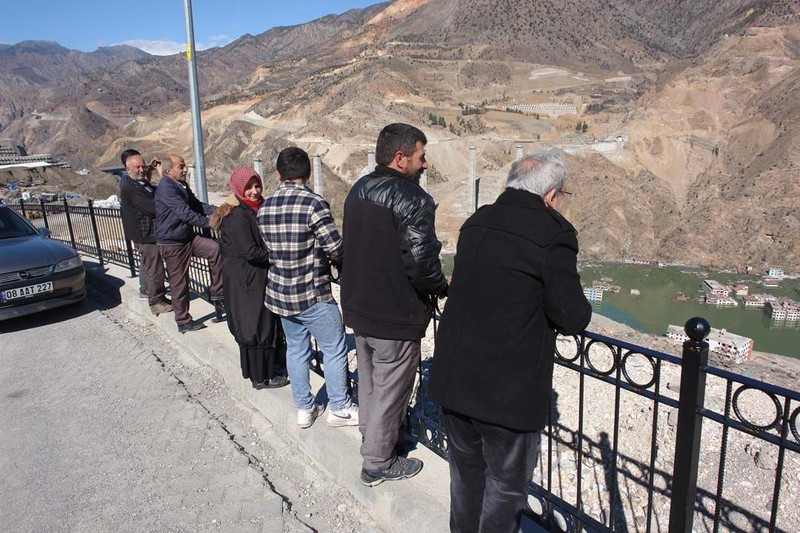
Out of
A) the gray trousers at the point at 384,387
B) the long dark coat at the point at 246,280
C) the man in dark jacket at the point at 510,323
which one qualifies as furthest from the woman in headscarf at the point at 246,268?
the man in dark jacket at the point at 510,323

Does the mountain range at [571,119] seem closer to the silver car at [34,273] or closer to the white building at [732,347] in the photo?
the white building at [732,347]

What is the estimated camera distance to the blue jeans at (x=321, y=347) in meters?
3.08

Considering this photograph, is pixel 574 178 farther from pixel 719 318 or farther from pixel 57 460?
pixel 57 460

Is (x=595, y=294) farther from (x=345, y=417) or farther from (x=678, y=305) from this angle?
(x=345, y=417)

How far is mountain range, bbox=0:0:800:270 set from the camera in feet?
124

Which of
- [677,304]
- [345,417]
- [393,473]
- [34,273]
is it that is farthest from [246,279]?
[677,304]

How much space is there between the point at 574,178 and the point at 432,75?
39130 millimetres

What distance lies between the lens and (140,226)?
5500mm

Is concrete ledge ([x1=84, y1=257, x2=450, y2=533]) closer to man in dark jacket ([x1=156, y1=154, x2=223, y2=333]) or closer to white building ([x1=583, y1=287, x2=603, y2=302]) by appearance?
man in dark jacket ([x1=156, y1=154, x2=223, y2=333])

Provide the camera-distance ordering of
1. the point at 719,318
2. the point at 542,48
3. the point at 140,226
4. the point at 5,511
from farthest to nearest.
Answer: the point at 542,48 < the point at 719,318 < the point at 140,226 < the point at 5,511

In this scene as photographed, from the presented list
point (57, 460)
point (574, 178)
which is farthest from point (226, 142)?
point (57, 460)

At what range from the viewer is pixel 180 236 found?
502 centimetres

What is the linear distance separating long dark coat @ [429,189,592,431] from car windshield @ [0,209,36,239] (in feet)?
22.3

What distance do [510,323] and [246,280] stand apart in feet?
6.69
